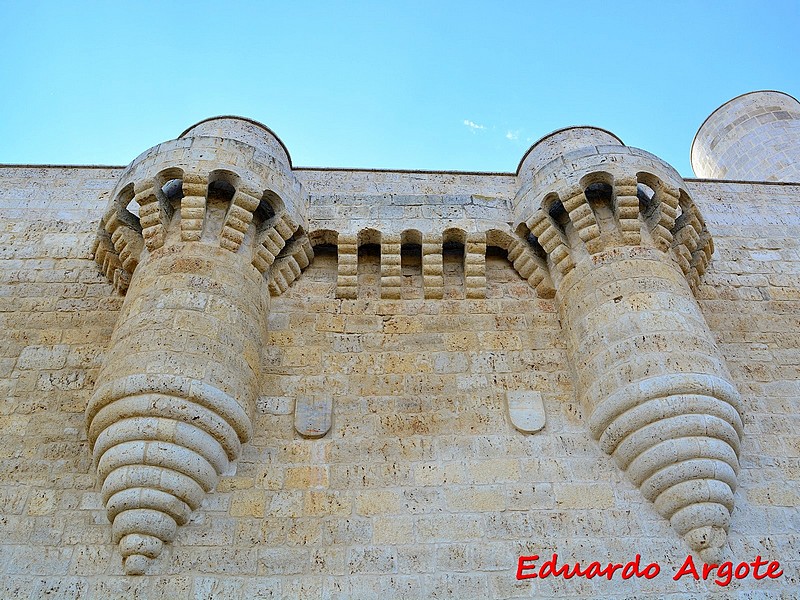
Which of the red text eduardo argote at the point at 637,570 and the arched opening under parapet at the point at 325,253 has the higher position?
the arched opening under parapet at the point at 325,253

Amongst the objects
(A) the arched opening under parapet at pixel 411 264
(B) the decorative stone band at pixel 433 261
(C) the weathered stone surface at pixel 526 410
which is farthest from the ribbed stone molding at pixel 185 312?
(C) the weathered stone surface at pixel 526 410

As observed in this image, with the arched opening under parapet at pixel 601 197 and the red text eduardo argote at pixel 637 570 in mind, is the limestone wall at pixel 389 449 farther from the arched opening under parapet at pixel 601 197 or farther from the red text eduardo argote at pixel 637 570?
the arched opening under parapet at pixel 601 197

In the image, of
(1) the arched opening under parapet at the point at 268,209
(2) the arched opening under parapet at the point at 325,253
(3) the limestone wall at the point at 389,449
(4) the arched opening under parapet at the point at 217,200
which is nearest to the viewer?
(3) the limestone wall at the point at 389,449

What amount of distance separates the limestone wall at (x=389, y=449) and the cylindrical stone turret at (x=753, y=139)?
265 cm

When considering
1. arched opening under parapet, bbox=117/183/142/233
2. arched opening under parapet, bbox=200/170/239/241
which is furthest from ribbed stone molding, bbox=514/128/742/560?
arched opening under parapet, bbox=117/183/142/233

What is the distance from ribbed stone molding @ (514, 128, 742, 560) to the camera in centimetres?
404

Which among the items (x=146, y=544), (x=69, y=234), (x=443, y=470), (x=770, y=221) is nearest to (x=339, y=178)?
(x=69, y=234)

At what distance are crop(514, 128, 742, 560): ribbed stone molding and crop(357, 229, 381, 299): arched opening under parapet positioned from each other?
1131 millimetres

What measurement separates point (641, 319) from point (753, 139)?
204 inches

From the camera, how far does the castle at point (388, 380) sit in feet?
12.7

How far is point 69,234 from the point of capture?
5.80 m

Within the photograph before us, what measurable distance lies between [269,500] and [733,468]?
107 inches

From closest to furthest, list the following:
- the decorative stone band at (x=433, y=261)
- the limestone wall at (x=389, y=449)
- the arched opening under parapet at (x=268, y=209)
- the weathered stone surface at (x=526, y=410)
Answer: the limestone wall at (x=389, y=449), the weathered stone surface at (x=526, y=410), the arched opening under parapet at (x=268, y=209), the decorative stone band at (x=433, y=261)

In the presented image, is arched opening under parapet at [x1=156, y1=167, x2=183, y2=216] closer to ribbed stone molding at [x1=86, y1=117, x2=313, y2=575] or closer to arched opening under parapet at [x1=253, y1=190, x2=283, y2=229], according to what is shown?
ribbed stone molding at [x1=86, y1=117, x2=313, y2=575]
